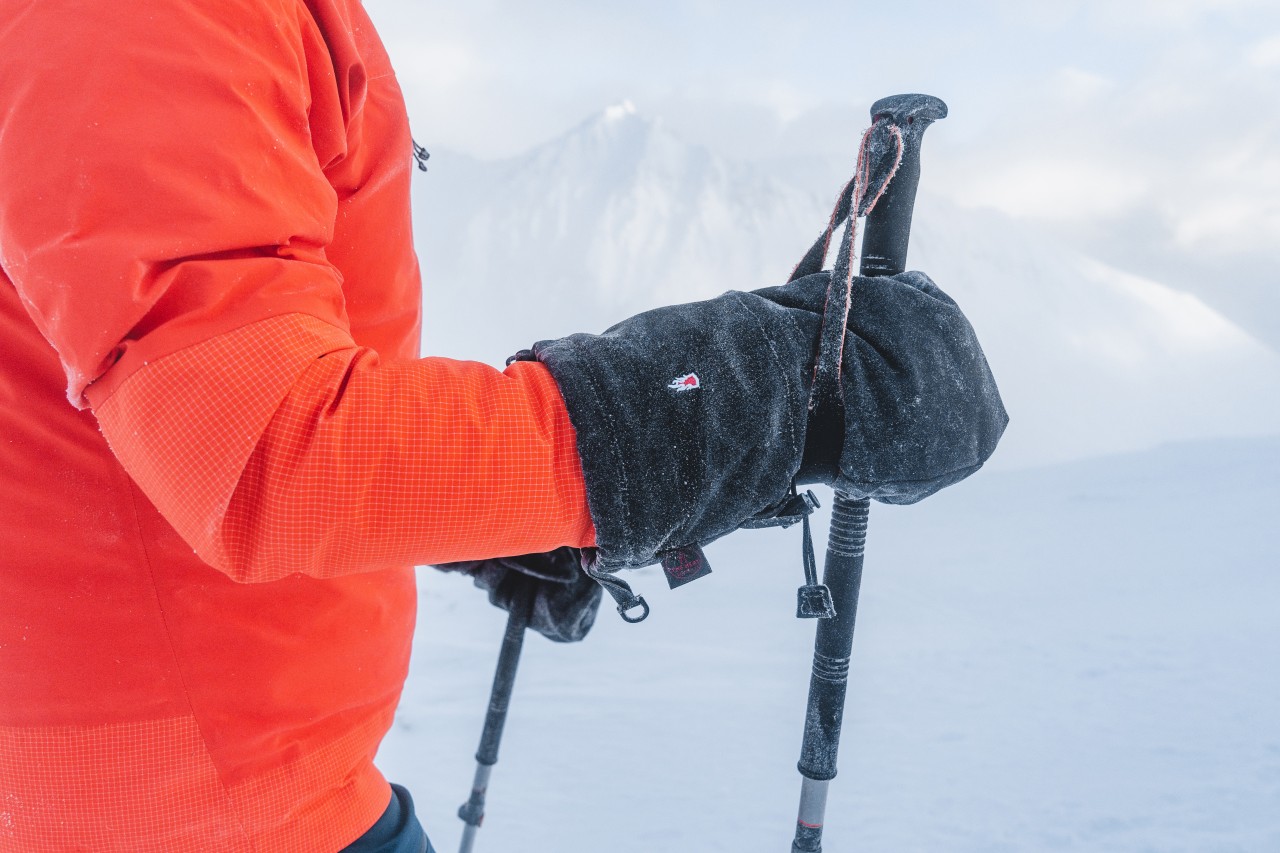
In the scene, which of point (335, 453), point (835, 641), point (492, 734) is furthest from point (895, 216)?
point (492, 734)

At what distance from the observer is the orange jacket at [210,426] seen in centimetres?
65

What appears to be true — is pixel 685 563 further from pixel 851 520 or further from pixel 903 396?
pixel 851 520

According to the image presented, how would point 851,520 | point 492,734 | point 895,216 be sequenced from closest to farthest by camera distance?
point 895,216 < point 851,520 < point 492,734

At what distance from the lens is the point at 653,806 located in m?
2.85

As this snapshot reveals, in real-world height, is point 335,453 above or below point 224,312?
below

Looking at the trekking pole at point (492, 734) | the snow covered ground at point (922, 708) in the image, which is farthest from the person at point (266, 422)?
the snow covered ground at point (922, 708)

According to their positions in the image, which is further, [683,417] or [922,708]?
[922,708]

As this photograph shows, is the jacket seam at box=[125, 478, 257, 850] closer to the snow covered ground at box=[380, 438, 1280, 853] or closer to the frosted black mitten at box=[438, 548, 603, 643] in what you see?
the frosted black mitten at box=[438, 548, 603, 643]

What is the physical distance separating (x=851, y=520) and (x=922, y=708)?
2.43 metres

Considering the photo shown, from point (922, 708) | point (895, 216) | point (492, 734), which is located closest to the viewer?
point (895, 216)

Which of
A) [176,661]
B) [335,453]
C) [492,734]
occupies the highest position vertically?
[335,453]

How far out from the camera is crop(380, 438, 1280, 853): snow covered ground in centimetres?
267

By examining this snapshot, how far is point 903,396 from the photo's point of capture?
89 centimetres

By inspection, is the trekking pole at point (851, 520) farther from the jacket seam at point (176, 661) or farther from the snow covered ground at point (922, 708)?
the snow covered ground at point (922, 708)
